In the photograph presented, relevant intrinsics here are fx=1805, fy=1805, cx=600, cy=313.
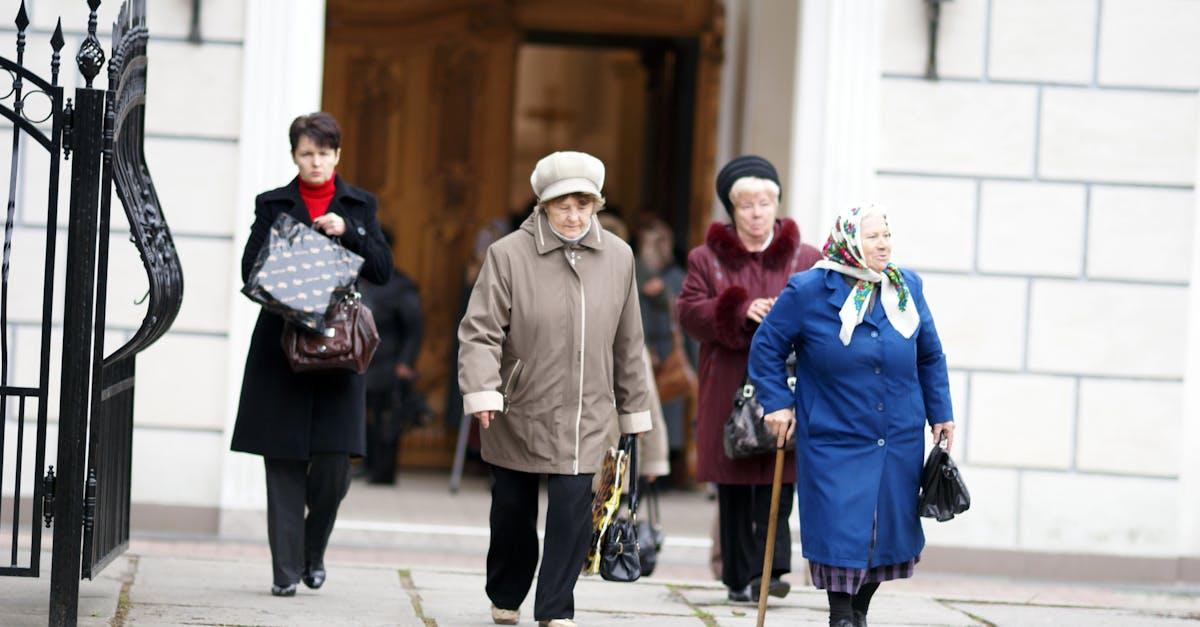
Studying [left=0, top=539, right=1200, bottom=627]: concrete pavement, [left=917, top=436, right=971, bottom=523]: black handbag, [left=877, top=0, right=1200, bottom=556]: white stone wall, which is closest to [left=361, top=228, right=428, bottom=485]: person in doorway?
[left=0, top=539, right=1200, bottom=627]: concrete pavement

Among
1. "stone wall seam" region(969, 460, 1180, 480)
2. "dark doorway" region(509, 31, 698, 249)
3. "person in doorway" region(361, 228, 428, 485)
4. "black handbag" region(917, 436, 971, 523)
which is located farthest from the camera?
"dark doorway" region(509, 31, 698, 249)

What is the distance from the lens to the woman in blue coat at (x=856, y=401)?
5801 millimetres

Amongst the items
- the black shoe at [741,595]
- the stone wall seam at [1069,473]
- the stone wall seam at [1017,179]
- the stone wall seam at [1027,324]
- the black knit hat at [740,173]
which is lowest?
the black shoe at [741,595]

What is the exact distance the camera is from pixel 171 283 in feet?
19.8

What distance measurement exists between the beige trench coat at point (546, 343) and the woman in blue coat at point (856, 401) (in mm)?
555

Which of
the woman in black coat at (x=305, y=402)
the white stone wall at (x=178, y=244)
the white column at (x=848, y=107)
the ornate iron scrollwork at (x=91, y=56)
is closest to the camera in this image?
the ornate iron scrollwork at (x=91, y=56)

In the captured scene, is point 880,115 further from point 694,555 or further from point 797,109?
point 694,555

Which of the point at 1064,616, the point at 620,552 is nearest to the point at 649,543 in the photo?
the point at 620,552

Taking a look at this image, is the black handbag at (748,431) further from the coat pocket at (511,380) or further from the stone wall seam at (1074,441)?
the stone wall seam at (1074,441)

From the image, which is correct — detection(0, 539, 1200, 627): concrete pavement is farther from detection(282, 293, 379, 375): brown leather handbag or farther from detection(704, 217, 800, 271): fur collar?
detection(704, 217, 800, 271): fur collar

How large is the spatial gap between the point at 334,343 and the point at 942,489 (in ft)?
7.05

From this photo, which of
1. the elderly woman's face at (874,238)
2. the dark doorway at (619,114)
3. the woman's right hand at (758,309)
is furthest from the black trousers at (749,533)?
the dark doorway at (619,114)

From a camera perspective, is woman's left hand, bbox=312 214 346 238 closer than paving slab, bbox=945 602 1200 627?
Yes

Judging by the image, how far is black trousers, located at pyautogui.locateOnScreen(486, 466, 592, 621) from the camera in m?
5.98
